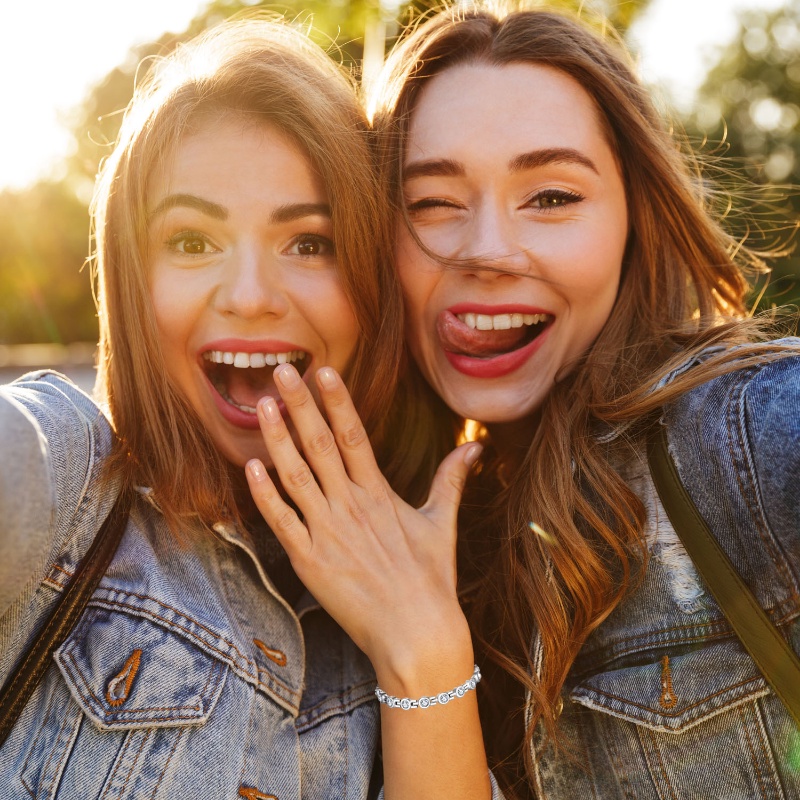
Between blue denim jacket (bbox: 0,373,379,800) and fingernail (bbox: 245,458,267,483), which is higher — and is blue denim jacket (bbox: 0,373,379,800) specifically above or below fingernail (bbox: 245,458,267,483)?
below

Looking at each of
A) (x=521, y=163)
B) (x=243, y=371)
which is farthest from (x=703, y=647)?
(x=243, y=371)

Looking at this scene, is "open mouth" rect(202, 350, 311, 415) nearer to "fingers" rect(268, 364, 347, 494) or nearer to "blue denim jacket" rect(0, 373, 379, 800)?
"fingers" rect(268, 364, 347, 494)

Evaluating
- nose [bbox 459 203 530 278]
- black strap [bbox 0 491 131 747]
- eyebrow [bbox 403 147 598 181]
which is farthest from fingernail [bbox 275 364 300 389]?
eyebrow [bbox 403 147 598 181]

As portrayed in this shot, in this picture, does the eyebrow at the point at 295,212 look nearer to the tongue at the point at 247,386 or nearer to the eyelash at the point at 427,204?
the eyelash at the point at 427,204

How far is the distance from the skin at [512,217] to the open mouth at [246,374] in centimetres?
44

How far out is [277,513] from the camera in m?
2.12

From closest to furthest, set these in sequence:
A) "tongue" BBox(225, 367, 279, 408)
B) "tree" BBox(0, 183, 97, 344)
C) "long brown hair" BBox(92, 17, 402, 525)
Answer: "long brown hair" BBox(92, 17, 402, 525)
"tongue" BBox(225, 367, 279, 408)
"tree" BBox(0, 183, 97, 344)

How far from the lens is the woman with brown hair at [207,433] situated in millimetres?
1763

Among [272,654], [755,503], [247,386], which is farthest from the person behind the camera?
[247,386]

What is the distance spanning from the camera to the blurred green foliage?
29.3 feet

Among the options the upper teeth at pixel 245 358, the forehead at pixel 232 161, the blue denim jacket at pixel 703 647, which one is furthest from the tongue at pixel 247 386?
the blue denim jacket at pixel 703 647

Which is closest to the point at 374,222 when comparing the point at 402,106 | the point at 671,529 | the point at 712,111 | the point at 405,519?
the point at 402,106

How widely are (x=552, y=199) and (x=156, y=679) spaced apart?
176 cm

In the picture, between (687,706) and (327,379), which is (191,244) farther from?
(687,706)
